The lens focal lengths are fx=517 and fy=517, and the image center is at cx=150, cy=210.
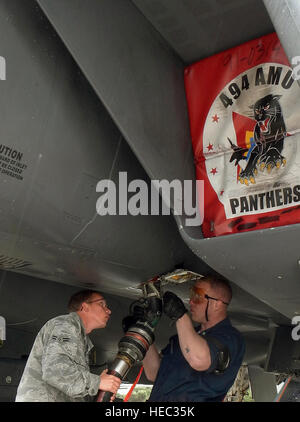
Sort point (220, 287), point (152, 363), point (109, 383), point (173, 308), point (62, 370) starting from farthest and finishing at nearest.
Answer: point (152, 363), point (220, 287), point (173, 308), point (109, 383), point (62, 370)

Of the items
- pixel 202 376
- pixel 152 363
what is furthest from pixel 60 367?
pixel 152 363

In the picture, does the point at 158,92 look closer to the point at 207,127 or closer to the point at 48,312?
the point at 207,127

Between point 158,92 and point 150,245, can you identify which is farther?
point 150,245

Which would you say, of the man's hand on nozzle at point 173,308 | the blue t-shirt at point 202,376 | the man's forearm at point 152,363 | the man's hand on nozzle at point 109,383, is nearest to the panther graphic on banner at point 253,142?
the man's hand on nozzle at point 173,308

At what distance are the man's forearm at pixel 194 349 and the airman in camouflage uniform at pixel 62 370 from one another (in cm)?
42

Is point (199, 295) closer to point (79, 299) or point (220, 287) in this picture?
point (220, 287)

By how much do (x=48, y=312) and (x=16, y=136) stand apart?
1724mm

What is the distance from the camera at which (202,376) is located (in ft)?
9.00

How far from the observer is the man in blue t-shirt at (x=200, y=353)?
2.64m

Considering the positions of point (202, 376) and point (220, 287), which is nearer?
point (202, 376)

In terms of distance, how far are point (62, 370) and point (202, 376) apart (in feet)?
2.81

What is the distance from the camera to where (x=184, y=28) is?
8.46 ft

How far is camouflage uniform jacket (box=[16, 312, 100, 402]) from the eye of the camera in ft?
7.27

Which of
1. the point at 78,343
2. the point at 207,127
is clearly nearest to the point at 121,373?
the point at 78,343
